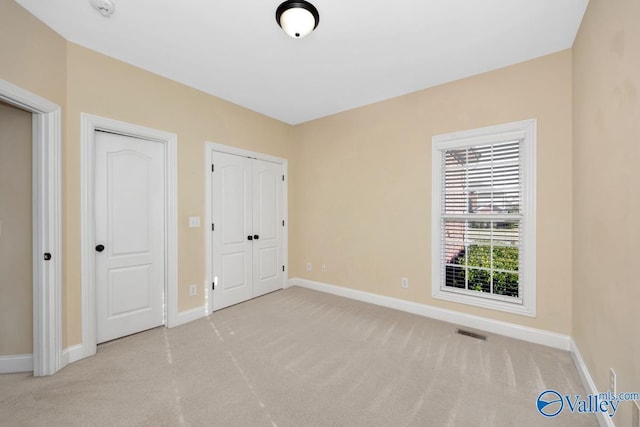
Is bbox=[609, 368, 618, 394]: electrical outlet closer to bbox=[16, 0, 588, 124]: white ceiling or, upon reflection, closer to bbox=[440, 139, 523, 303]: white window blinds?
bbox=[440, 139, 523, 303]: white window blinds

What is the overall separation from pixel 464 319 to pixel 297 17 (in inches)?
136

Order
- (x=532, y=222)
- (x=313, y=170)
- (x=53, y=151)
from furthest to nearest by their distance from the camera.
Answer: (x=313, y=170) < (x=532, y=222) < (x=53, y=151)

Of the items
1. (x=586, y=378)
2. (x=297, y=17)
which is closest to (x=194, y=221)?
(x=297, y=17)

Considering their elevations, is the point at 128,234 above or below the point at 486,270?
above

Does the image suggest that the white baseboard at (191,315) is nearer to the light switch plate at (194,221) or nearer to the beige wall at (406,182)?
the light switch plate at (194,221)

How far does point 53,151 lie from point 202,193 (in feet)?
4.60

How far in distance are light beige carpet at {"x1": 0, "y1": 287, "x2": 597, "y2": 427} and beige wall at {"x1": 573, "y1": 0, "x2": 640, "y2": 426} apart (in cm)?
56

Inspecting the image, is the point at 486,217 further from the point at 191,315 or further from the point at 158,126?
the point at 158,126

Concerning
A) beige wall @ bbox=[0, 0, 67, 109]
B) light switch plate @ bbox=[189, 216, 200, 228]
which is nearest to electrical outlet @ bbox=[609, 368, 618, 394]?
light switch plate @ bbox=[189, 216, 200, 228]

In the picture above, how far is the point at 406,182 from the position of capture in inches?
135

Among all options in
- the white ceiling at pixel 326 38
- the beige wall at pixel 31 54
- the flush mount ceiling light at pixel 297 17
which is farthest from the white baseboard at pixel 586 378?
the beige wall at pixel 31 54

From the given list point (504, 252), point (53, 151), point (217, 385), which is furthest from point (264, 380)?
point (504, 252)

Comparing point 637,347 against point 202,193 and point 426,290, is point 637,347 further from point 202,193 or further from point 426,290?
point 202,193

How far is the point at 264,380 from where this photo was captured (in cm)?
205
